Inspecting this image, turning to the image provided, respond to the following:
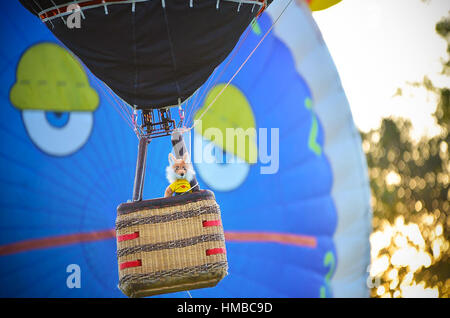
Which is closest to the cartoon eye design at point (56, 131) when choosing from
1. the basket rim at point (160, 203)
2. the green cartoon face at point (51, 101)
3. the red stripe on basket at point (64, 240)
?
the green cartoon face at point (51, 101)

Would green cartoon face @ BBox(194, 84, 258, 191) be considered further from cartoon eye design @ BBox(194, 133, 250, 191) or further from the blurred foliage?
the blurred foliage

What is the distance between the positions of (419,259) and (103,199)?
466cm

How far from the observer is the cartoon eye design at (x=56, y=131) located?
3316mm

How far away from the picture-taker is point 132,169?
3.34 meters

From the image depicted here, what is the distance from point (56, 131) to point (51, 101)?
0.47 feet

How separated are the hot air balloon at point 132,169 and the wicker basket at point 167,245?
74 centimetres

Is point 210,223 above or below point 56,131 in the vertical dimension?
below

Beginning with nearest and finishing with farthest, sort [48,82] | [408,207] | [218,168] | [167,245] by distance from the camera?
[167,245] → [48,82] → [218,168] → [408,207]

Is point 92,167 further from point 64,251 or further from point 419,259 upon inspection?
point 419,259

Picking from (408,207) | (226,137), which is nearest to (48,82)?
(226,137)

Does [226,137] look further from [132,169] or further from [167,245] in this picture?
[167,245]

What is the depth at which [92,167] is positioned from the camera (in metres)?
3.32

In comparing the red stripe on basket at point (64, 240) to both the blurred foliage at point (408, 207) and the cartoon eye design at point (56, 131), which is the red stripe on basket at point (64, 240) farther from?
the blurred foliage at point (408, 207)
